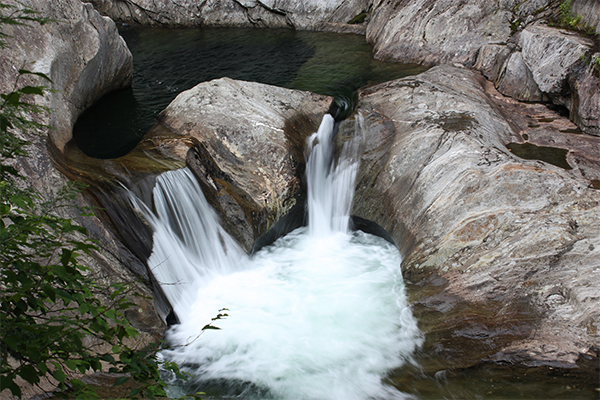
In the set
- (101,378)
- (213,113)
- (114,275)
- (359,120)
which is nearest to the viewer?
(101,378)

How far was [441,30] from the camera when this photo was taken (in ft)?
43.0

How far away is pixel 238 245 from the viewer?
24.1ft

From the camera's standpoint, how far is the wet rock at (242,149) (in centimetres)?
737

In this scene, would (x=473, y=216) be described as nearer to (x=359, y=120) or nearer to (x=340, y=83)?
(x=359, y=120)

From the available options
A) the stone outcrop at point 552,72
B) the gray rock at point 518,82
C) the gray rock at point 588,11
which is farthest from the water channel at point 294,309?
the gray rock at point 588,11

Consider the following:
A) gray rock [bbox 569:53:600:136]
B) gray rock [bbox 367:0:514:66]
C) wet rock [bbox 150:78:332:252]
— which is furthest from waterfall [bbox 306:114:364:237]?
gray rock [bbox 367:0:514:66]

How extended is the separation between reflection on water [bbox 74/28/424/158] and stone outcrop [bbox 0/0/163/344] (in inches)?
24.5

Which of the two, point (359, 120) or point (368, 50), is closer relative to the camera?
point (359, 120)

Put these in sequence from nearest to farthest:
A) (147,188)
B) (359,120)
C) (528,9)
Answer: (147,188) → (359,120) → (528,9)

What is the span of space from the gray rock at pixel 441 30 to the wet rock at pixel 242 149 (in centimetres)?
614

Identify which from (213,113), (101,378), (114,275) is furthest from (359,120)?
(101,378)

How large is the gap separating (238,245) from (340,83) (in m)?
6.48

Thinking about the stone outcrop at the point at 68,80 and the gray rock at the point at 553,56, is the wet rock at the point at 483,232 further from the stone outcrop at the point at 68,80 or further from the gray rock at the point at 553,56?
the stone outcrop at the point at 68,80

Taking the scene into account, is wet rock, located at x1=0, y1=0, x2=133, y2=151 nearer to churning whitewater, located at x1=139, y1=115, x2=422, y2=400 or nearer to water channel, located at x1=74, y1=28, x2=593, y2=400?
water channel, located at x1=74, y1=28, x2=593, y2=400
